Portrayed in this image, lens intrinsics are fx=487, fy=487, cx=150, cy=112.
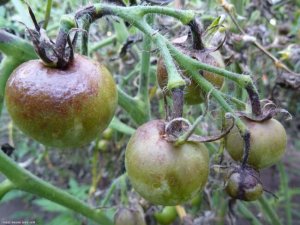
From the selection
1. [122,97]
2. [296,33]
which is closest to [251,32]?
[296,33]

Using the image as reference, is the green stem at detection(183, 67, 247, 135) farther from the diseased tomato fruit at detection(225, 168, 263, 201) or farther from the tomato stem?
the diseased tomato fruit at detection(225, 168, 263, 201)

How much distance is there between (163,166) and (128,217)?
0.59 m

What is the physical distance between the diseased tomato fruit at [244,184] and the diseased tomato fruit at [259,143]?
0.03m

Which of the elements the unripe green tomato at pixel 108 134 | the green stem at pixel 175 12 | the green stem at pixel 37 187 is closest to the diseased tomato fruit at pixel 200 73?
the green stem at pixel 175 12

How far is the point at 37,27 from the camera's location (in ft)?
2.32

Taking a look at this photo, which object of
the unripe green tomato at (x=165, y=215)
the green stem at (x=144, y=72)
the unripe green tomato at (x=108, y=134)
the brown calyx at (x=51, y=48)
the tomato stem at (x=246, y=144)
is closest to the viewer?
the brown calyx at (x=51, y=48)

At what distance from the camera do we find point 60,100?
71 centimetres

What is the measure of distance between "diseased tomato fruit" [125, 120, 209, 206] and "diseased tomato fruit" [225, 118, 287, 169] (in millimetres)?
112

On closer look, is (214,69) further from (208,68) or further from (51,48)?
(51,48)

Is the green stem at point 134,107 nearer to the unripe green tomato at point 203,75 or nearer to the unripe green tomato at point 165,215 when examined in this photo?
the unripe green tomato at point 203,75

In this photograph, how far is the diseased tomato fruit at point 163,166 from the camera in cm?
75

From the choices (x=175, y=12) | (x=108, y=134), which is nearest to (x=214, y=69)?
(x=175, y=12)

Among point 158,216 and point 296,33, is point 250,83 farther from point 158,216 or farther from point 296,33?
point 296,33

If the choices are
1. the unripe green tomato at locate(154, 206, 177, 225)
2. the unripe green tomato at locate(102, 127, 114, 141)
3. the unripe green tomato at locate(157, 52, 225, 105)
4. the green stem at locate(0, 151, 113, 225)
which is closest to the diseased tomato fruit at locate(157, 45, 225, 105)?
the unripe green tomato at locate(157, 52, 225, 105)
